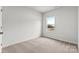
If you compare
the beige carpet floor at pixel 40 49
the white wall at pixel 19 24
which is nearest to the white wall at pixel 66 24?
the beige carpet floor at pixel 40 49

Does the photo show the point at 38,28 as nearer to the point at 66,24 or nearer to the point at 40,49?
A: the point at 66,24

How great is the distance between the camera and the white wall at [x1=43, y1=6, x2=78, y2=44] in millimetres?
3455

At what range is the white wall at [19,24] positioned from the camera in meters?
2.90

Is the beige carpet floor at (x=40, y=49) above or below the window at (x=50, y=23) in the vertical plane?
below

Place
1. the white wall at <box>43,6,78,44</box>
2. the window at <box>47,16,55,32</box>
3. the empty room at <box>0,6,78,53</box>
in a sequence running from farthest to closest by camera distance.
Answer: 1. the window at <box>47,16,55,32</box>
2. the white wall at <box>43,6,78,44</box>
3. the empty room at <box>0,6,78,53</box>

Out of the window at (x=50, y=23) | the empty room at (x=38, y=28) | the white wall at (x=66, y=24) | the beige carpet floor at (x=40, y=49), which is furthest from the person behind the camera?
the window at (x=50, y=23)

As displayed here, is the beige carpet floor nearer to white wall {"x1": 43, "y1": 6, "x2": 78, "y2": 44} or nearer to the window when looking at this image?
white wall {"x1": 43, "y1": 6, "x2": 78, "y2": 44}

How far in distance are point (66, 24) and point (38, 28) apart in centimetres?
218

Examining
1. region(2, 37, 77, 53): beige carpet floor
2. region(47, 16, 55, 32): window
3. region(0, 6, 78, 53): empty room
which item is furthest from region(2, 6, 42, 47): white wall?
region(47, 16, 55, 32): window

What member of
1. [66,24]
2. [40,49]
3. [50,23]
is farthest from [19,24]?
[66,24]

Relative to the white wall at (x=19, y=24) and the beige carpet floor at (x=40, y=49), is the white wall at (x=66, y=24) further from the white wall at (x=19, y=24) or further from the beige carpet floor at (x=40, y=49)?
the white wall at (x=19, y=24)

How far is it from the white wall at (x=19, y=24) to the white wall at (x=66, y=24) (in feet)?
4.63

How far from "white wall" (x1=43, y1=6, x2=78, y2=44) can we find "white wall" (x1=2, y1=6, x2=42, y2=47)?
141 cm
